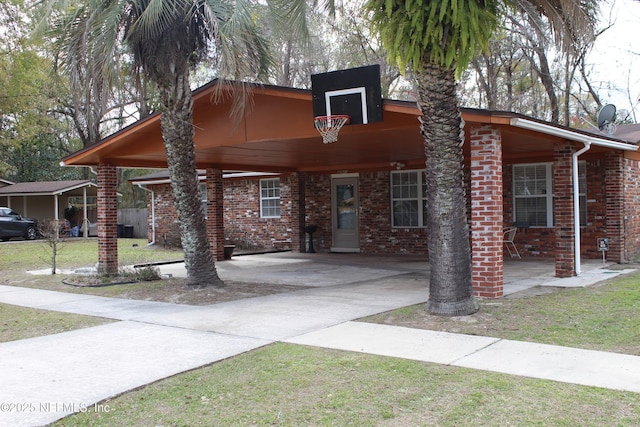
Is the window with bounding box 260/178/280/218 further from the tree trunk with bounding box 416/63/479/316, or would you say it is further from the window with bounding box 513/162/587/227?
the tree trunk with bounding box 416/63/479/316

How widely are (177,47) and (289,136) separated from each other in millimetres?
2487

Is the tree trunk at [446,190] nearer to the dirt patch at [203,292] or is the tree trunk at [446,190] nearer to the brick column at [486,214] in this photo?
the brick column at [486,214]

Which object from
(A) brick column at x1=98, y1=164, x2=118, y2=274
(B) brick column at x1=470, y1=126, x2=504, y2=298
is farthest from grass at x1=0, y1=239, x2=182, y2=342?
(B) brick column at x1=470, y1=126, x2=504, y2=298

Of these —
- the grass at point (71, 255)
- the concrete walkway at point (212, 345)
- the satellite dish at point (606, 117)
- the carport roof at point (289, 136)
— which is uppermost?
the satellite dish at point (606, 117)

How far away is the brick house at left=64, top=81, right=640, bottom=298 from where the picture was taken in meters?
9.26

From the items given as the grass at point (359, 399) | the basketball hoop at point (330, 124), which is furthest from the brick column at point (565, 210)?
the grass at point (359, 399)

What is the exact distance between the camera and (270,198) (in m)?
21.2

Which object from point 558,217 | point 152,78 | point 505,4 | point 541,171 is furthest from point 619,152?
point 152,78

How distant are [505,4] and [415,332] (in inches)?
178

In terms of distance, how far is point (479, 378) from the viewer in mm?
5215

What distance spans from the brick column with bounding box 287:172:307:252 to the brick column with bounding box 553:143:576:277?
9.59m

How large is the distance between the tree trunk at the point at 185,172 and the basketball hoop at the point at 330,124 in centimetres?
242

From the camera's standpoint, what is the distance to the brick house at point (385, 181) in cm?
926

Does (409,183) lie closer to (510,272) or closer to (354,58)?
(510,272)
